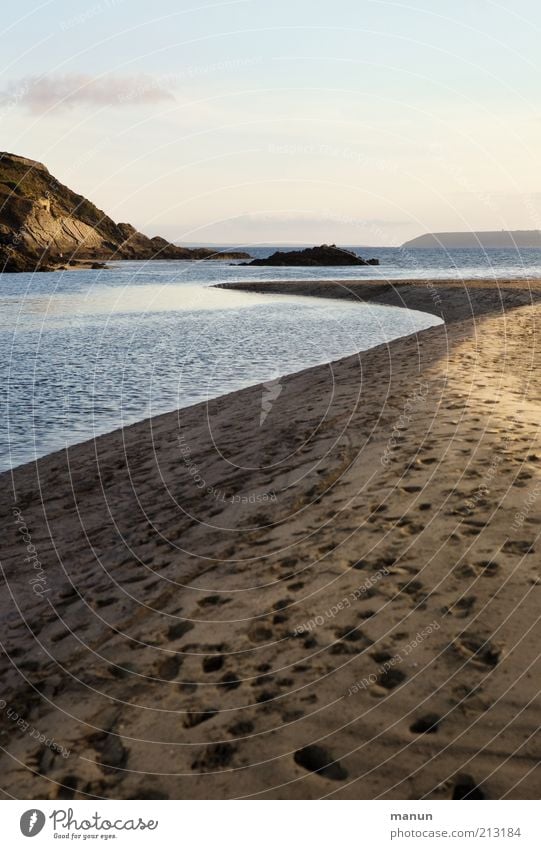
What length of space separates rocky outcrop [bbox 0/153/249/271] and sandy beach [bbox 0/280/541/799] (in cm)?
10633

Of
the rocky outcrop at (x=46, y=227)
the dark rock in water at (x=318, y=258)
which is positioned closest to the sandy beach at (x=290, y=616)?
the rocky outcrop at (x=46, y=227)

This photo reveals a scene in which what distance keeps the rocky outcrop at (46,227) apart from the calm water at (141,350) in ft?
219

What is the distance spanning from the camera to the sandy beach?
489cm

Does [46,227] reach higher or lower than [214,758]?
higher

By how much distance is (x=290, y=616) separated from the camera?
6578mm

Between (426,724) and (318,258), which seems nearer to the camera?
(426,724)

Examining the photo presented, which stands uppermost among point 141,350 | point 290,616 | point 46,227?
point 46,227

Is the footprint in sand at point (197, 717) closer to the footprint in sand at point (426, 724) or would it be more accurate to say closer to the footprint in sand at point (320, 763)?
the footprint in sand at point (320, 763)

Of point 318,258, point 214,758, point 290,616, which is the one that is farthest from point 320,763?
point 318,258

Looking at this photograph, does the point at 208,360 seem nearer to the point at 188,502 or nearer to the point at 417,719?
the point at 188,502

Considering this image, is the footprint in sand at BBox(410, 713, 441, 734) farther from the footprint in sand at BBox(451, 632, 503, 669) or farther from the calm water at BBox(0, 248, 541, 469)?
the calm water at BBox(0, 248, 541, 469)

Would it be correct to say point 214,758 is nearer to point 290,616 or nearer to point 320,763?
point 320,763

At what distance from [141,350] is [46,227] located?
11795 cm

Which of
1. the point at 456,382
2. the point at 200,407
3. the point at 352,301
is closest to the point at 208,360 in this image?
the point at 200,407
